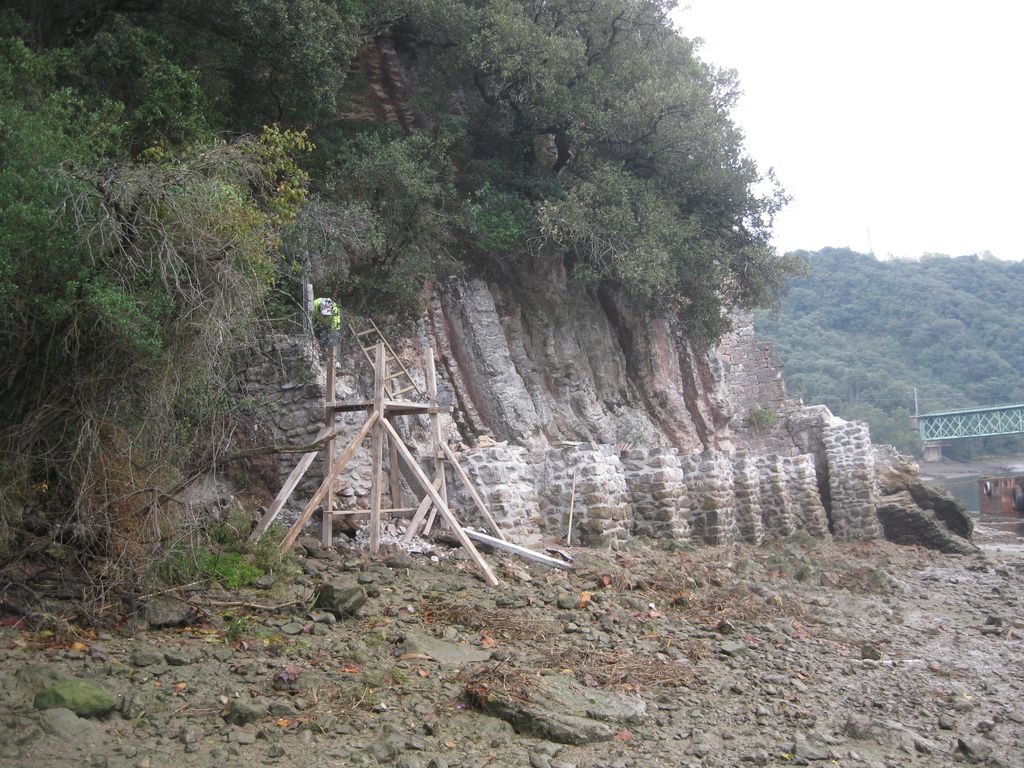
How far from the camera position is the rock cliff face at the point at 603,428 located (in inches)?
468

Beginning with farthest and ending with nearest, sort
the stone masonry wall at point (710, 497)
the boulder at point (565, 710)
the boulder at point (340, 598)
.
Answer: the stone masonry wall at point (710, 497)
the boulder at point (340, 598)
the boulder at point (565, 710)

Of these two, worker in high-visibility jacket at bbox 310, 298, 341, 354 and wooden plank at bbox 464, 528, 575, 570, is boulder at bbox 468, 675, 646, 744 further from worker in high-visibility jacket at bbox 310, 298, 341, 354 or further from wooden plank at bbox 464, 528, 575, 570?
worker in high-visibility jacket at bbox 310, 298, 341, 354

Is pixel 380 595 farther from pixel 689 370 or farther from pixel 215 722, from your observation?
pixel 689 370

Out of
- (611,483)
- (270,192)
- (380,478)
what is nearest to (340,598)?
(380,478)

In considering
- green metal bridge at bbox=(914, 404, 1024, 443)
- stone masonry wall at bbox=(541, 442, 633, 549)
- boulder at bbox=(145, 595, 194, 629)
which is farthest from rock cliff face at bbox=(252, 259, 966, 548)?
green metal bridge at bbox=(914, 404, 1024, 443)

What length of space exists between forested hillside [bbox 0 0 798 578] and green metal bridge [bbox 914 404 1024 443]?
31225mm

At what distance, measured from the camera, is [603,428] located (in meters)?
16.7

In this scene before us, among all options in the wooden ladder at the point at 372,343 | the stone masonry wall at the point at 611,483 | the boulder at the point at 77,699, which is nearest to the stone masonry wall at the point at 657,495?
the stone masonry wall at the point at 611,483

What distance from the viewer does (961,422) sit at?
4616cm

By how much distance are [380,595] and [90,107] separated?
607 cm

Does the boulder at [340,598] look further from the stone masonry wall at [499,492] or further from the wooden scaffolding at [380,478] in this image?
the stone masonry wall at [499,492]

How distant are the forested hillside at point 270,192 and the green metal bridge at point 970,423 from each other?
102 feet

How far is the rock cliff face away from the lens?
11.9m

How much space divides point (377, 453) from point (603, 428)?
807 cm
